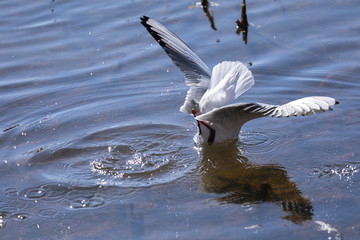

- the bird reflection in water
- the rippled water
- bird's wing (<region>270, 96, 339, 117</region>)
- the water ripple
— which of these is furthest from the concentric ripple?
bird's wing (<region>270, 96, 339, 117</region>)

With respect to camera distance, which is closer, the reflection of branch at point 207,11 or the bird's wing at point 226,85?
the bird's wing at point 226,85

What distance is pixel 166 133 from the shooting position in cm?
610

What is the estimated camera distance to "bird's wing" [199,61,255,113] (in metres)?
5.24

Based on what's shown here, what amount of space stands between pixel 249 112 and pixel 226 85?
0.36 metres

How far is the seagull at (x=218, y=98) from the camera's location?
4.77 metres

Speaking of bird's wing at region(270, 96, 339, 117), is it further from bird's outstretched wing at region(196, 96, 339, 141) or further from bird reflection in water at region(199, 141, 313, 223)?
bird reflection in water at region(199, 141, 313, 223)

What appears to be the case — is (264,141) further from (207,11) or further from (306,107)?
(207,11)

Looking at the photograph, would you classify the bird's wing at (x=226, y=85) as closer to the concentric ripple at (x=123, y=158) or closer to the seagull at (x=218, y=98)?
the seagull at (x=218, y=98)

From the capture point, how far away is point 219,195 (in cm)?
494

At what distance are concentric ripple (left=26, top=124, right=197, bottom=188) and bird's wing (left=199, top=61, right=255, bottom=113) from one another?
24.0 inches

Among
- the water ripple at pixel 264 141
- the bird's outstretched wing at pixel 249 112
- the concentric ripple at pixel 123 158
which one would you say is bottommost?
the water ripple at pixel 264 141

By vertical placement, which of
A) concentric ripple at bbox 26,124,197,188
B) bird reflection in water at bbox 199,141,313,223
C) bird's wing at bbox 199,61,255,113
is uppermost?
bird's wing at bbox 199,61,255,113

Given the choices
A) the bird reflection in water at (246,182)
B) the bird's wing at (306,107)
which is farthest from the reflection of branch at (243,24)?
the bird's wing at (306,107)

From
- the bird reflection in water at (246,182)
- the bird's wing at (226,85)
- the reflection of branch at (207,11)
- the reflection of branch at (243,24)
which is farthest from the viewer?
the reflection of branch at (207,11)
